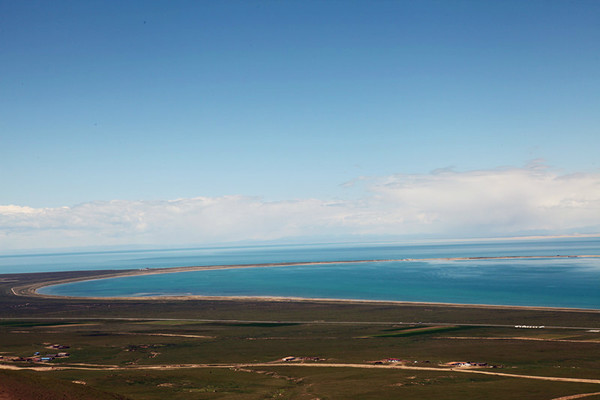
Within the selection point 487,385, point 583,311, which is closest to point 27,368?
point 487,385

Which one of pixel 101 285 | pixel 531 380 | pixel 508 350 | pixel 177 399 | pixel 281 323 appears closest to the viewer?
pixel 177 399

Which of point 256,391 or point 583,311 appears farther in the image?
point 583,311

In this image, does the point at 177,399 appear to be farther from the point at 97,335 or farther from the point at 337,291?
the point at 337,291

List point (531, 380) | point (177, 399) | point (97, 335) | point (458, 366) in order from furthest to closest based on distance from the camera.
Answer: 1. point (97, 335)
2. point (458, 366)
3. point (531, 380)
4. point (177, 399)

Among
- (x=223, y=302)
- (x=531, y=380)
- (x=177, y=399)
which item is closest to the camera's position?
(x=177, y=399)

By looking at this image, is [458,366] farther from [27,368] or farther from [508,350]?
[27,368]

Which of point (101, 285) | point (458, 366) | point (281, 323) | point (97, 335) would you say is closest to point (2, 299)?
point (101, 285)
